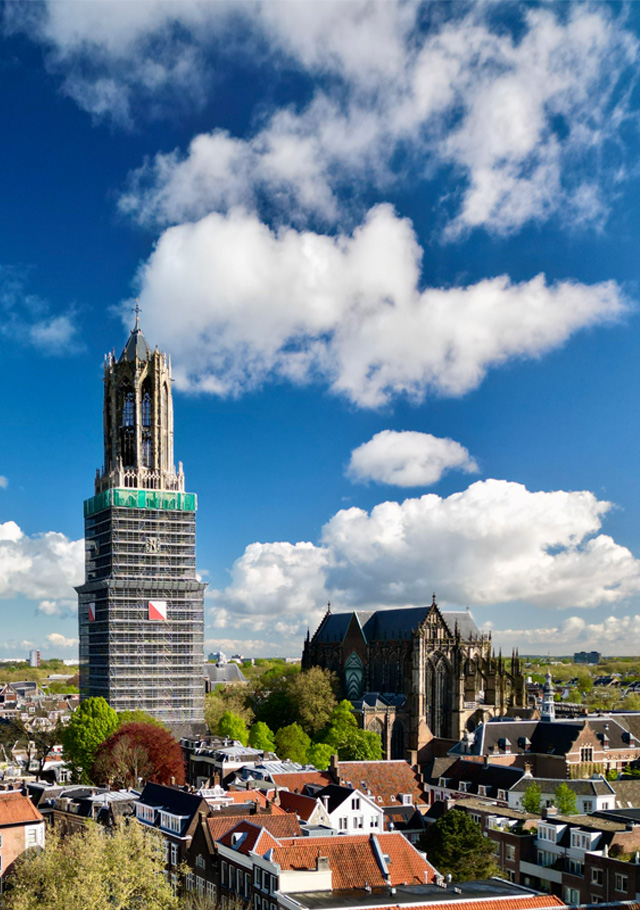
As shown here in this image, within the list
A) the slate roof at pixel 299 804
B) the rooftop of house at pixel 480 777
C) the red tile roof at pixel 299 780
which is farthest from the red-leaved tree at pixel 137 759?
the rooftop of house at pixel 480 777

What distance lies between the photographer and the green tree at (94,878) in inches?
2217

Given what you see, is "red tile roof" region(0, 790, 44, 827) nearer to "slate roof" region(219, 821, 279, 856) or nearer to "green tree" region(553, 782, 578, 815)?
"slate roof" region(219, 821, 279, 856)

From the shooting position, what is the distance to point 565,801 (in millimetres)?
92938

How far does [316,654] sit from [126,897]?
139 meters

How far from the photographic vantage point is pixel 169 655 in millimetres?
169375

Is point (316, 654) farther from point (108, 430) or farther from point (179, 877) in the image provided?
point (179, 877)

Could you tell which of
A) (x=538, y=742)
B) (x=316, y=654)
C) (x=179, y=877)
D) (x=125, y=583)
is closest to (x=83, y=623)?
(x=125, y=583)

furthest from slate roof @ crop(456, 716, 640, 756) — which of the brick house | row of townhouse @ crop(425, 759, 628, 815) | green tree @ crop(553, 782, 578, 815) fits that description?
the brick house

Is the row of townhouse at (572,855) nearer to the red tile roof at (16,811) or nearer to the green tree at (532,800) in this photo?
the green tree at (532,800)

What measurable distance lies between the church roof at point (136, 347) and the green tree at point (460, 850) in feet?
417

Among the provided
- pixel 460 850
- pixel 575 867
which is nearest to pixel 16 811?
pixel 460 850

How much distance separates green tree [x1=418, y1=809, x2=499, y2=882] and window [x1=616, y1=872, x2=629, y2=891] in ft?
31.5

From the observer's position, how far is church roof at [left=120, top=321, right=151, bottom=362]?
7323 inches

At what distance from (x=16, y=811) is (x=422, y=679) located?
311ft
